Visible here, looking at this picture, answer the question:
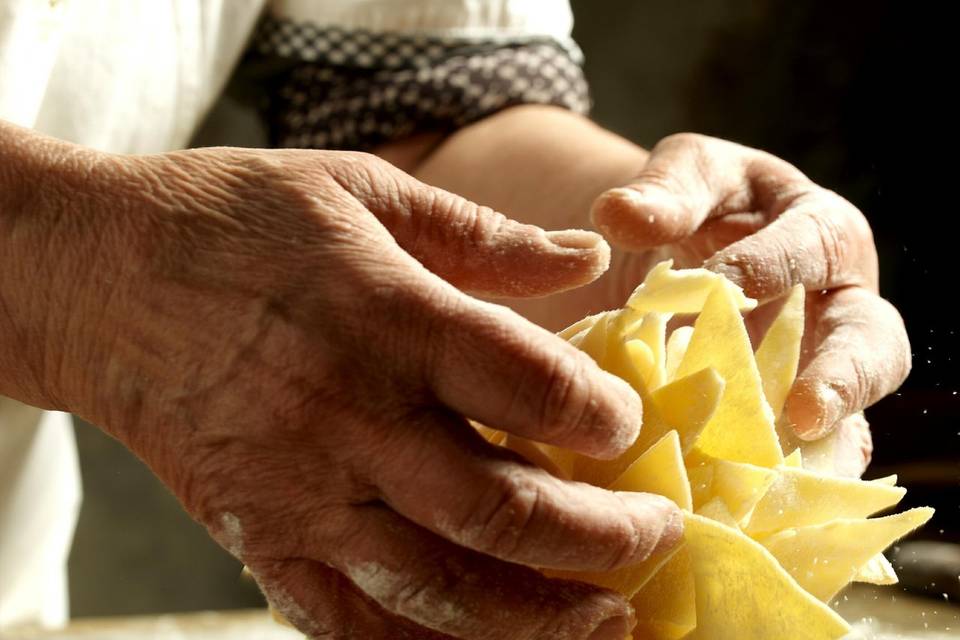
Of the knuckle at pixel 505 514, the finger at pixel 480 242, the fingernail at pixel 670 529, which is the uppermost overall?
the finger at pixel 480 242

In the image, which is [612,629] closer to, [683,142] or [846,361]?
[846,361]

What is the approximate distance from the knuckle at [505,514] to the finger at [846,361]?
0.82 ft

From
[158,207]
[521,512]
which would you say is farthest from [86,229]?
[521,512]

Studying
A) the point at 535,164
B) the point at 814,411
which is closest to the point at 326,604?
the point at 814,411

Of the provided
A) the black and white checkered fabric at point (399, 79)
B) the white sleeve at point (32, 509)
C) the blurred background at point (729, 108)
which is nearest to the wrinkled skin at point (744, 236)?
the black and white checkered fabric at point (399, 79)

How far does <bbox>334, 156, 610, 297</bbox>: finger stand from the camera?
0.53 meters

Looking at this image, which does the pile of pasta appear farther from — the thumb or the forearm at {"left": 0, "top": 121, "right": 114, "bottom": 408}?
the forearm at {"left": 0, "top": 121, "right": 114, "bottom": 408}

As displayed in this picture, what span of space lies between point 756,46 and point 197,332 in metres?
1.77

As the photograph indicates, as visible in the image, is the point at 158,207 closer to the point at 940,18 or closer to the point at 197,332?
the point at 197,332

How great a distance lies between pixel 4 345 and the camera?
0.57 metres

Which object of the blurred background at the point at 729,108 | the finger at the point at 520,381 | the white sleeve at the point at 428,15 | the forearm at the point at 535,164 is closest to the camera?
the finger at the point at 520,381

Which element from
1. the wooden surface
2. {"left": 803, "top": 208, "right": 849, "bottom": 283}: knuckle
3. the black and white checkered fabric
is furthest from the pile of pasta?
the black and white checkered fabric

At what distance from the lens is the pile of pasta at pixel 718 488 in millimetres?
534

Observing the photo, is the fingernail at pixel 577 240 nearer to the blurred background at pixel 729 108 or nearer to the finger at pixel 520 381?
the finger at pixel 520 381
